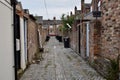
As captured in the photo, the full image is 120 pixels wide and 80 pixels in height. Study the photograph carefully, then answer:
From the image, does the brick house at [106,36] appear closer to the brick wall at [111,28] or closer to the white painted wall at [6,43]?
the brick wall at [111,28]

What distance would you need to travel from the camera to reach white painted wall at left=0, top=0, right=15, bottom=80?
6307mm

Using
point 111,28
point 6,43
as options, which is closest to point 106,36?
point 111,28

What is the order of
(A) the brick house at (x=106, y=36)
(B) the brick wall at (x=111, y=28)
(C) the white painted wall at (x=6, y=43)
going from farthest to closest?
(A) the brick house at (x=106, y=36)
(B) the brick wall at (x=111, y=28)
(C) the white painted wall at (x=6, y=43)

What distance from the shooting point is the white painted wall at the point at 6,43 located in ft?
20.7

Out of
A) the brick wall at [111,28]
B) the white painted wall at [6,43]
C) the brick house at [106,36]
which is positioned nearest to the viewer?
the white painted wall at [6,43]

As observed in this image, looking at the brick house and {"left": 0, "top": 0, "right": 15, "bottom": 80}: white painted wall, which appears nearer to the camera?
{"left": 0, "top": 0, "right": 15, "bottom": 80}: white painted wall

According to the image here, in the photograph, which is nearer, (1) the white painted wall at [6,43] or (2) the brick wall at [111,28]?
(1) the white painted wall at [6,43]

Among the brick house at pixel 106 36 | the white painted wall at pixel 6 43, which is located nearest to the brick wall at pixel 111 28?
the brick house at pixel 106 36

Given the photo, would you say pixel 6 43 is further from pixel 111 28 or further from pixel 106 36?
pixel 106 36

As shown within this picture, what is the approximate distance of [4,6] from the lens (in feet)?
21.9

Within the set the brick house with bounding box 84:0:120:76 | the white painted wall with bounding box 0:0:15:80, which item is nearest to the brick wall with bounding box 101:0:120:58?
the brick house with bounding box 84:0:120:76

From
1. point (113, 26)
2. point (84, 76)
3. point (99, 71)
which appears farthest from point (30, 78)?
point (113, 26)

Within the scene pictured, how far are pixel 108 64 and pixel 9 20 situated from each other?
162 inches

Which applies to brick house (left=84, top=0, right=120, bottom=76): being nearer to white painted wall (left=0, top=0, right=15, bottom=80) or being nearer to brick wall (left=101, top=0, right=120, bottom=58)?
brick wall (left=101, top=0, right=120, bottom=58)
